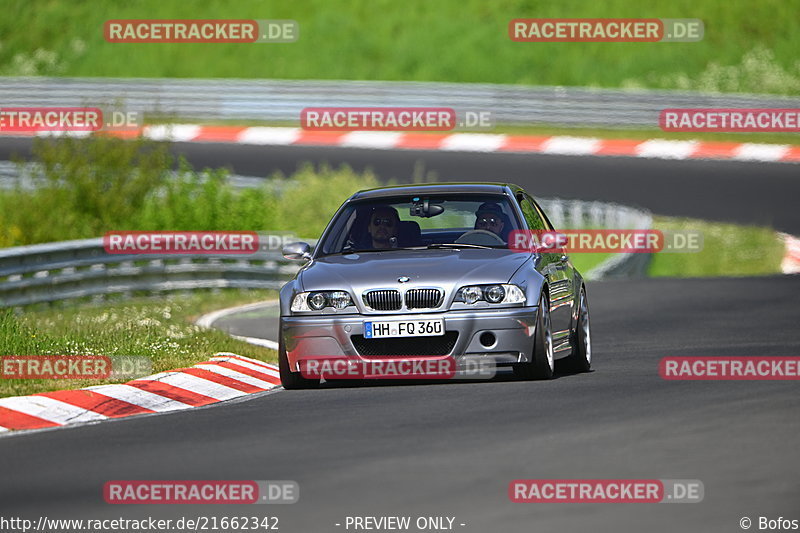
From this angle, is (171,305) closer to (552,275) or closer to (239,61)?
(552,275)

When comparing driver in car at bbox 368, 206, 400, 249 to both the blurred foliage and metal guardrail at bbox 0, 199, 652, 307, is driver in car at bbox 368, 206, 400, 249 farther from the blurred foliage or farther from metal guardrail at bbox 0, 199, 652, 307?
the blurred foliage

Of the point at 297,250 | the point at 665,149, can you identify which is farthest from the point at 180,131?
the point at 297,250

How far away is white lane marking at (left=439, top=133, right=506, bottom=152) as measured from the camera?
37.0m

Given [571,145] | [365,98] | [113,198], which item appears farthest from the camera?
[365,98]

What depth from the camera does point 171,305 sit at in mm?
21234

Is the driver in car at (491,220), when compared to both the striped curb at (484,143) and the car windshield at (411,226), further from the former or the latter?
the striped curb at (484,143)

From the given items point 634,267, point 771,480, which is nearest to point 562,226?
point 634,267

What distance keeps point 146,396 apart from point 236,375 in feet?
5.19

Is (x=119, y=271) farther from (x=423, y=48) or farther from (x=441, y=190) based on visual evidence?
(x=423, y=48)

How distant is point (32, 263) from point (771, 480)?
13.8 meters

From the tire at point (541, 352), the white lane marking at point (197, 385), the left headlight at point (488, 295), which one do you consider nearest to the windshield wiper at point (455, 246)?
the tire at point (541, 352)

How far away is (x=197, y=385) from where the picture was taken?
1241 centimetres

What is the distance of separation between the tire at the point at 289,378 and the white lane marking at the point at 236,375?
2.17 ft

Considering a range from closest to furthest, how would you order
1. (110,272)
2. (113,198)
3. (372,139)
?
(110,272) < (113,198) < (372,139)
